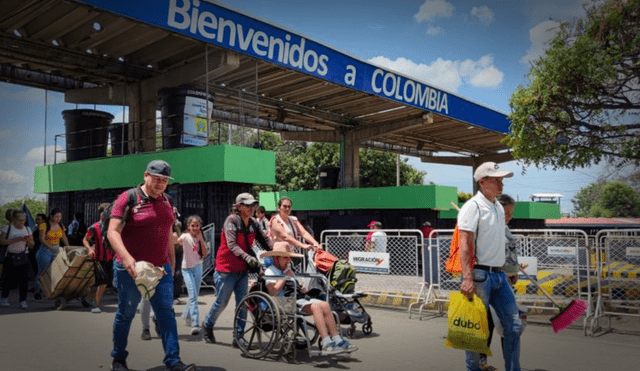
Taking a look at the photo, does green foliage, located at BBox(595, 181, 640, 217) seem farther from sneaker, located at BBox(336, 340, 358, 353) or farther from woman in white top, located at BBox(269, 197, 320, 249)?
sneaker, located at BBox(336, 340, 358, 353)

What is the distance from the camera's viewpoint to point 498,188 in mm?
4984

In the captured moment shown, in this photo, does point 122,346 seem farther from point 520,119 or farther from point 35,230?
point 520,119

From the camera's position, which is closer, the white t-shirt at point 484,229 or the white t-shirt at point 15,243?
the white t-shirt at point 484,229

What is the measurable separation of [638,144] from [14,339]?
10.6m

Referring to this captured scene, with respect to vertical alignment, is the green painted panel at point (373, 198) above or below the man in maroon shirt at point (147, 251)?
above

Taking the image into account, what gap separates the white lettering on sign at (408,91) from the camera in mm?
18812

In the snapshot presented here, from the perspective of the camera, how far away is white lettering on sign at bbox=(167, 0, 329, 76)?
12.7 m

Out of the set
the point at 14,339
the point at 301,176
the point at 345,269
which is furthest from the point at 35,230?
the point at 301,176

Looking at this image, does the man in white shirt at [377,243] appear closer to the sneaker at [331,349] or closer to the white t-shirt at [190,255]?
the white t-shirt at [190,255]

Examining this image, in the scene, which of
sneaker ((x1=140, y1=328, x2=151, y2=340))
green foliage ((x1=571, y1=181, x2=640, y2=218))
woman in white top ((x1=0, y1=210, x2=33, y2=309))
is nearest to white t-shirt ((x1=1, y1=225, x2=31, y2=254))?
woman in white top ((x1=0, y1=210, x2=33, y2=309))

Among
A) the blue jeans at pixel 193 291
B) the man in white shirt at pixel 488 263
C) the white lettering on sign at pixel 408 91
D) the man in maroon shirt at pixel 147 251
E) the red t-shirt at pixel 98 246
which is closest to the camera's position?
the man in white shirt at pixel 488 263

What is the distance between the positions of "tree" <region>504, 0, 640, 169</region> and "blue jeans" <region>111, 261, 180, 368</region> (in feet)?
28.3

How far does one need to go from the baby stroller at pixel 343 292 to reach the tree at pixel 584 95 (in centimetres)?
581

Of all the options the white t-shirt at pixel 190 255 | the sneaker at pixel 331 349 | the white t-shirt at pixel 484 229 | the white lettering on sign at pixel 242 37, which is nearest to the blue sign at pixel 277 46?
the white lettering on sign at pixel 242 37
